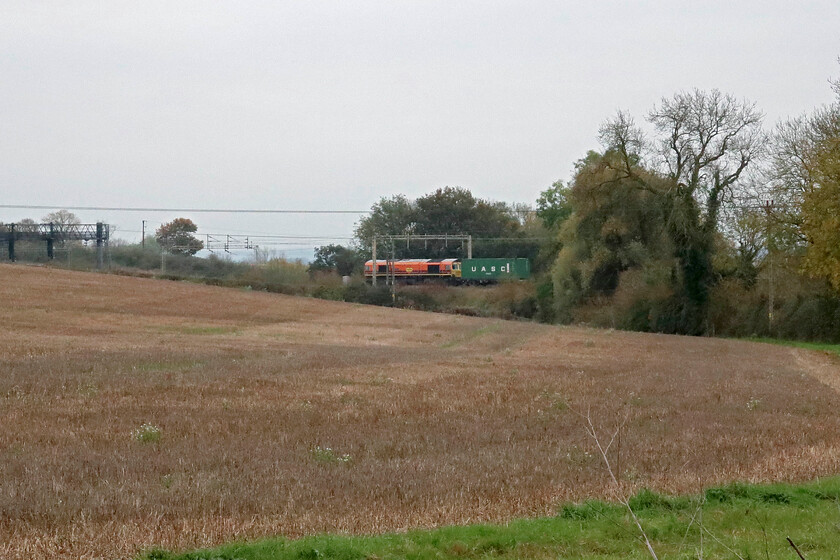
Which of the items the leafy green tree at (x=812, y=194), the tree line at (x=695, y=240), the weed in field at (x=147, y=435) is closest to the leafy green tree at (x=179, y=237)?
the tree line at (x=695, y=240)

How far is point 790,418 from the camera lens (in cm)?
1777

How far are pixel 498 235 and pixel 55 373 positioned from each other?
88002mm

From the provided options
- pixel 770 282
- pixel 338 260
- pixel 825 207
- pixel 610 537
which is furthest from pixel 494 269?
pixel 610 537

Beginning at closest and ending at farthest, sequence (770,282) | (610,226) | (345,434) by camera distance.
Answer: (345,434)
(770,282)
(610,226)

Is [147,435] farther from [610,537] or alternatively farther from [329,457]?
[610,537]

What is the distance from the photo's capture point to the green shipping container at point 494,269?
9338cm

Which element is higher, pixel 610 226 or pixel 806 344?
pixel 610 226

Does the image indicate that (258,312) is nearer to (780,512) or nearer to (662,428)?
(662,428)

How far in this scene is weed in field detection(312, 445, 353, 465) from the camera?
40.3ft

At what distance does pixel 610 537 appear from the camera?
8.57 m

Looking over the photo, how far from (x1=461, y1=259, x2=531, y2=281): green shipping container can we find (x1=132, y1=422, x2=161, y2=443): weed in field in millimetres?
77501

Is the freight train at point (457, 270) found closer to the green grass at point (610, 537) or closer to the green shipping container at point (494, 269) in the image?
the green shipping container at point (494, 269)

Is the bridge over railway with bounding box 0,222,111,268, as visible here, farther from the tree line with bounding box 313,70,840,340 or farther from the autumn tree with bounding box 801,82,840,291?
the autumn tree with bounding box 801,82,840,291

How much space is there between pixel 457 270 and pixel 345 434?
8615 cm
